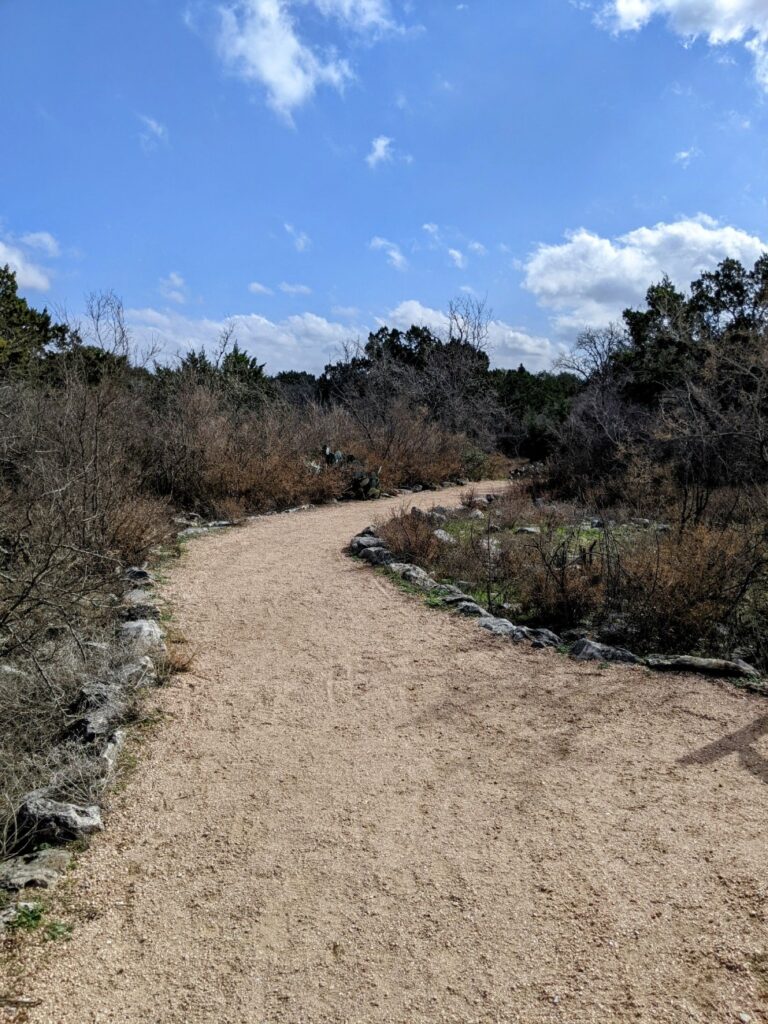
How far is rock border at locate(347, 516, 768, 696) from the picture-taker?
5.82 m

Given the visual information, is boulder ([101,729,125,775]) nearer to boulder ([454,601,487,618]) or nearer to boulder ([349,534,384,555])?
boulder ([454,601,487,618])

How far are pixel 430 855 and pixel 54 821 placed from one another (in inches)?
78.0

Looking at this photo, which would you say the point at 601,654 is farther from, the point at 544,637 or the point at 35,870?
the point at 35,870

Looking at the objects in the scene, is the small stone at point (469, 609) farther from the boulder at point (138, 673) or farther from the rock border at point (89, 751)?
the boulder at point (138, 673)

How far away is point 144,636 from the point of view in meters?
6.30

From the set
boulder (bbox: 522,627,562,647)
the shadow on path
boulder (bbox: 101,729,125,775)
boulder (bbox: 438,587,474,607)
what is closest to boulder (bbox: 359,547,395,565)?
boulder (bbox: 438,587,474,607)

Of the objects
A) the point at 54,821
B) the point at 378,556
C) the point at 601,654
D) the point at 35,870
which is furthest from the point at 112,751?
the point at 378,556

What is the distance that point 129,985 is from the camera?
2.76 meters

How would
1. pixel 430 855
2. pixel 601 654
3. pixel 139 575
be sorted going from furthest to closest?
1. pixel 139 575
2. pixel 601 654
3. pixel 430 855

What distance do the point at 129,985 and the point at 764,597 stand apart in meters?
6.39

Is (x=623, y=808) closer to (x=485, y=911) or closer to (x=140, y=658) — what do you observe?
(x=485, y=911)

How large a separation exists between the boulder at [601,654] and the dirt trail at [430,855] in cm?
23

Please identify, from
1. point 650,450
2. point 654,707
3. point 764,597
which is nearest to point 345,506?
point 650,450

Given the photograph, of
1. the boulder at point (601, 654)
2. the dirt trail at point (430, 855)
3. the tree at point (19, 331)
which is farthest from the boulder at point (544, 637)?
the tree at point (19, 331)
